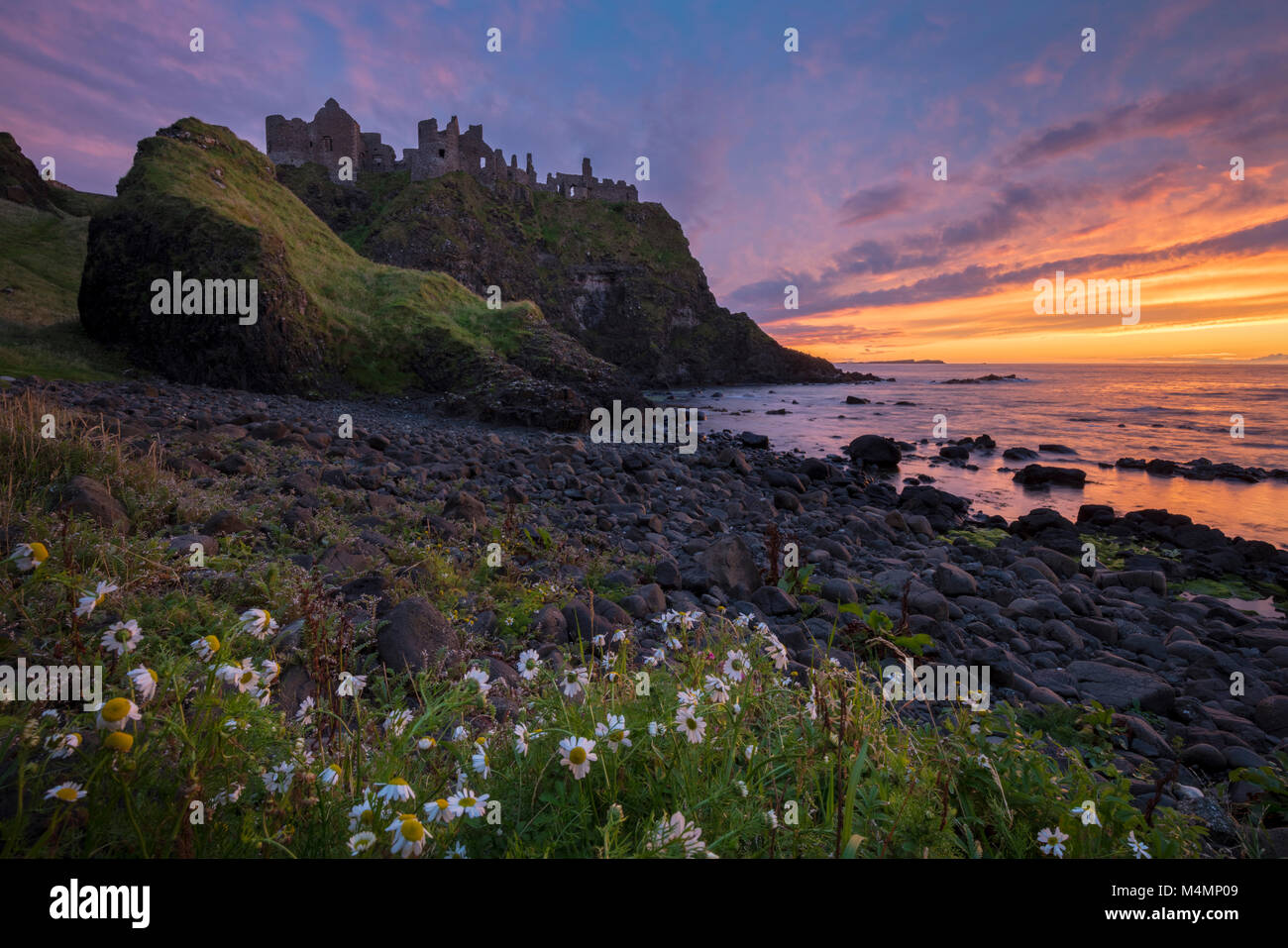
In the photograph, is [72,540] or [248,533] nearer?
[72,540]

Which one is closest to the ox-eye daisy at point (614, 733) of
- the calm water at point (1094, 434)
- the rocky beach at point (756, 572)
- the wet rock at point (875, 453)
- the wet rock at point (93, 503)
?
the rocky beach at point (756, 572)

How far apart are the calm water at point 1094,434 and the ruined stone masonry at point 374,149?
187 feet

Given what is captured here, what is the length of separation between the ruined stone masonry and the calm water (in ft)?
187

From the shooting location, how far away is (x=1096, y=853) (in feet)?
6.88

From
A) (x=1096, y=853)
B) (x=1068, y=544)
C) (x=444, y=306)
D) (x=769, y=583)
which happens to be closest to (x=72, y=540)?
(x=1096, y=853)

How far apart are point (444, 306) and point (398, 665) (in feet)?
100

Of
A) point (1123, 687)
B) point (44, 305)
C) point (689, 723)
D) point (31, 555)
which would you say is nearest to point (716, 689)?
point (689, 723)

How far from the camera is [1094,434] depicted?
1233 inches

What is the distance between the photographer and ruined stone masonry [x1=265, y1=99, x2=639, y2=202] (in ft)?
236

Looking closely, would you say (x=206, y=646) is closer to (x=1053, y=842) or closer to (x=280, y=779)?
(x=280, y=779)

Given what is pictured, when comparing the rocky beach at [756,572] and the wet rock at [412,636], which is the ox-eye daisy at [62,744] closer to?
the rocky beach at [756,572]

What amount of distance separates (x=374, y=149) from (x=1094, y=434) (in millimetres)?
90237
